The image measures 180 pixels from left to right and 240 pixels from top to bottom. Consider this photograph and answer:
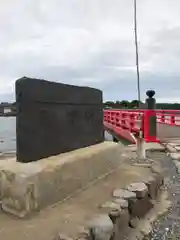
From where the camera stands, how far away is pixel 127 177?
5.97m

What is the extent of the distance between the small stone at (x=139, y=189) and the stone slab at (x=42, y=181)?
2.28 ft

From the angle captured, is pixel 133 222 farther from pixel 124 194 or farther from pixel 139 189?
pixel 139 189

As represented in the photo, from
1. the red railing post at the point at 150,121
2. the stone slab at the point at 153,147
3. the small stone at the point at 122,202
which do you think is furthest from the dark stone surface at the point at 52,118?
the red railing post at the point at 150,121

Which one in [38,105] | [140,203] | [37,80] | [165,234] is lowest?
[165,234]

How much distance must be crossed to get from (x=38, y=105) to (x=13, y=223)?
58.8 inches

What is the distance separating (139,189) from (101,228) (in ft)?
5.25

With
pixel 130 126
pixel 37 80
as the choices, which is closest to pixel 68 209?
pixel 37 80

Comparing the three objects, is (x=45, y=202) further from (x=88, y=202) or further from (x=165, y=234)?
(x=165, y=234)

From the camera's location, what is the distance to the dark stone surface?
166 inches

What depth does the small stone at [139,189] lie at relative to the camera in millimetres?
4824

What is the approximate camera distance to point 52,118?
15.6ft

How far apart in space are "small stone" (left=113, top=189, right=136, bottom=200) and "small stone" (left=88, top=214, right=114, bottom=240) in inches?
34.2

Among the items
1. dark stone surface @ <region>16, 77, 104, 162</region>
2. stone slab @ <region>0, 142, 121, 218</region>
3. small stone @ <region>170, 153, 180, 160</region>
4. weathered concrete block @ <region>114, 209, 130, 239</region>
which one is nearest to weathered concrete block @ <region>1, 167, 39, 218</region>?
stone slab @ <region>0, 142, 121, 218</region>

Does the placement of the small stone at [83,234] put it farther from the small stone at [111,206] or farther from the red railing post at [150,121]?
the red railing post at [150,121]
